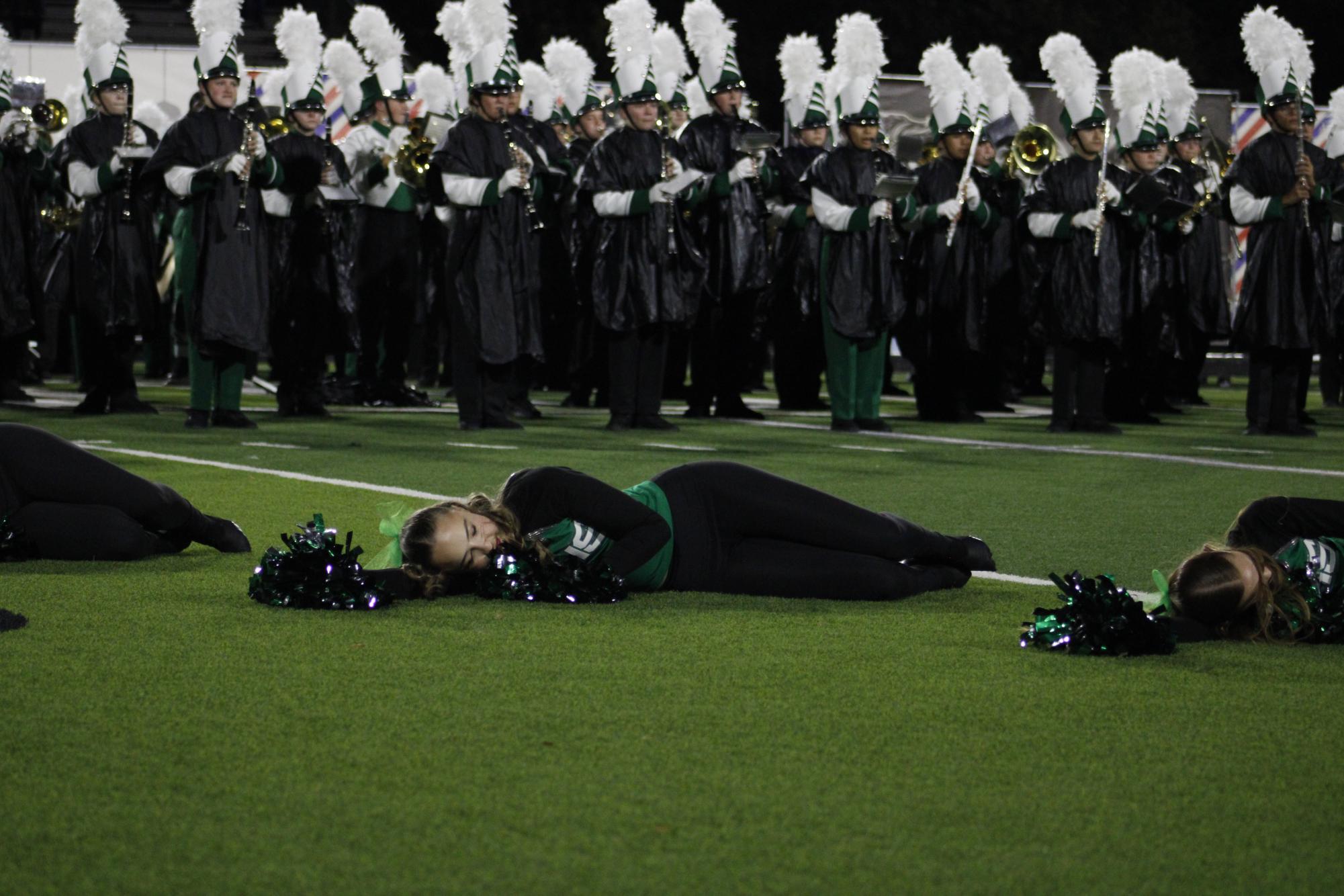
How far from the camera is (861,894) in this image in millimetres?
3037

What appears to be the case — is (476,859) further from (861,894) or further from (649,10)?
(649,10)

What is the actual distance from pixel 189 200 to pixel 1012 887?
1062 cm

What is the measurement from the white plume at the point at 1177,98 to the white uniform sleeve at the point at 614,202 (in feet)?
19.4

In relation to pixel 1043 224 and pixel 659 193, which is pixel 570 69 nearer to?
pixel 659 193

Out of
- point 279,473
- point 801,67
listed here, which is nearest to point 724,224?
point 801,67

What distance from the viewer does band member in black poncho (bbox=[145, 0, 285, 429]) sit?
1258cm

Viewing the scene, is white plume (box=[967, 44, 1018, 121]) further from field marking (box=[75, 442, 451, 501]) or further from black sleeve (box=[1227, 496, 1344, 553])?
black sleeve (box=[1227, 496, 1344, 553])

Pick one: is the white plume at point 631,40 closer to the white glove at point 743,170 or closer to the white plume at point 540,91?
the white glove at point 743,170

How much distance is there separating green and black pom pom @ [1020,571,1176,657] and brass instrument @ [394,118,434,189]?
11.7m

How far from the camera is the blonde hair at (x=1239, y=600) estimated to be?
17.3 feet

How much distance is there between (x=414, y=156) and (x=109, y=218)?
296 centimetres

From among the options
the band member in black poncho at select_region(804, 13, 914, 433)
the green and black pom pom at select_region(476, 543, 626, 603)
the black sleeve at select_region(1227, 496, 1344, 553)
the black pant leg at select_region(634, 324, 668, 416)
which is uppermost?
the band member in black poncho at select_region(804, 13, 914, 433)

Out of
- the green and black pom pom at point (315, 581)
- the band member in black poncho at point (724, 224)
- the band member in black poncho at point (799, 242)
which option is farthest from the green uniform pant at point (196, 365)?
the green and black pom pom at point (315, 581)

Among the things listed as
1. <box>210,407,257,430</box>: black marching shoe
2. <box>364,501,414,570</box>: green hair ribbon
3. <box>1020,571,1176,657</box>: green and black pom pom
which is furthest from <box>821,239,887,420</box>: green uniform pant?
<box>1020,571,1176,657</box>: green and black pom pom
